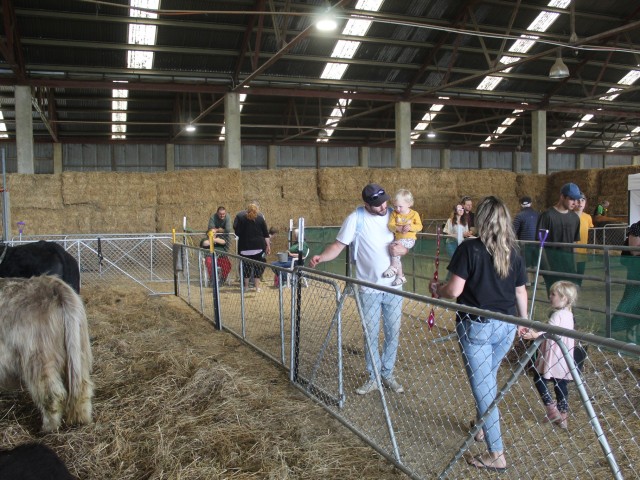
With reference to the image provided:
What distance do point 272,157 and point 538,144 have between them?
13666mm

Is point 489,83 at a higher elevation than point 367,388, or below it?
higher

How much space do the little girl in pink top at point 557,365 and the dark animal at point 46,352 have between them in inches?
116

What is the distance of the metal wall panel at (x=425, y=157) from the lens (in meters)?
32.0

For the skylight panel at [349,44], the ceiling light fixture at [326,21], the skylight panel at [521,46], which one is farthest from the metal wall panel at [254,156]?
the ceiling light fixture at [326,21]

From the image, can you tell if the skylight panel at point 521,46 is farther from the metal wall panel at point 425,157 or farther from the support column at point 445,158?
the support column at point 445,158

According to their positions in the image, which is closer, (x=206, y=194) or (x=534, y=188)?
(x=206, y=194)

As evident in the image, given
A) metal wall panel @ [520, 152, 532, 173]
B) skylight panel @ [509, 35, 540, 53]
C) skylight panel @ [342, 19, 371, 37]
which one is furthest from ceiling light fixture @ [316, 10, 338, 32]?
metal wall panel @ [520, 152, 532, 173]

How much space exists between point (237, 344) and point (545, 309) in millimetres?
4035

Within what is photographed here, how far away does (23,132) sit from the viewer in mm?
14680

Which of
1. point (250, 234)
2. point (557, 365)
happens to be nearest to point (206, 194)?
point (250, 234)

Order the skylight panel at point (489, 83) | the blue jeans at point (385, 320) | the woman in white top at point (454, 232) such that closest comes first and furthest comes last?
the blue jeans at point (385, 320)
the woman in white top at point (454, 232)
the skylight panel at point (489, 83)

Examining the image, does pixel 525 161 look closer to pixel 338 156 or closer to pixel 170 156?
pixel 338 156

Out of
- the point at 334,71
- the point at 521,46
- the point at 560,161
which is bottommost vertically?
the point at 560,161

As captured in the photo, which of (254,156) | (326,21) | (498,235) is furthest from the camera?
(254,156)
